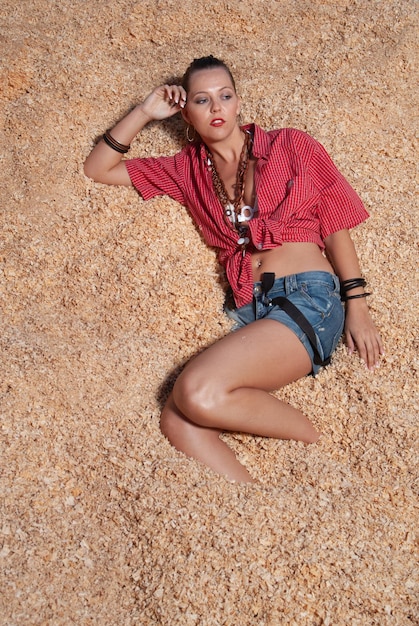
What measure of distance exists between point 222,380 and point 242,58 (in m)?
1.85

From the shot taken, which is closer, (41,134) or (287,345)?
(287,345)

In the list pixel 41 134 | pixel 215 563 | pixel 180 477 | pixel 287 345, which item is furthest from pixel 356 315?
pixel 41 134

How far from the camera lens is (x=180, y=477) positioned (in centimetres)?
236

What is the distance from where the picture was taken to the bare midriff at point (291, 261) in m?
2.74

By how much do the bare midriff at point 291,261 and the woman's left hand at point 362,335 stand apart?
0.57 feet

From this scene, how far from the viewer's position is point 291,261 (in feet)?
9.04

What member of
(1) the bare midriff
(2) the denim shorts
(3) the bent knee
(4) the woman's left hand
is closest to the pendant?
(1) the bare midriff

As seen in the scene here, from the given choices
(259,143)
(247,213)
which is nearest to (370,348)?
(247,213)

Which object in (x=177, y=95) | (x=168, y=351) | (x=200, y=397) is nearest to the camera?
(x=200, y=397)

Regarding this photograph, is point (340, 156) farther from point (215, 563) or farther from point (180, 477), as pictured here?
point (215, 563)

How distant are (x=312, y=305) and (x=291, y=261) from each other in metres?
0.20

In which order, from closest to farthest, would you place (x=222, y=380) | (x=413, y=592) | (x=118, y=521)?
(x=413, y=592) < (x=118, y=521) < (x=222, y=380)

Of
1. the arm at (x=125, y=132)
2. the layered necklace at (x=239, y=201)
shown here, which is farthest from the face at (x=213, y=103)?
the arm at (x=125, y=132)

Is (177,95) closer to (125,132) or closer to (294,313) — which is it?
(125,132)
